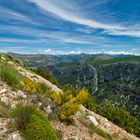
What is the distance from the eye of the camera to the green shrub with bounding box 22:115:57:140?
13.8 metres

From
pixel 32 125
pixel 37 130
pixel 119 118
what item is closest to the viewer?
pixel 37 130

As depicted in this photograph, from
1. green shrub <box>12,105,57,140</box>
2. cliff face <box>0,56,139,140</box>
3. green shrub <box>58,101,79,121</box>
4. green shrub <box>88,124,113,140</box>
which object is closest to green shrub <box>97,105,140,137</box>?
cliff face <box>0,56,139,140</box>

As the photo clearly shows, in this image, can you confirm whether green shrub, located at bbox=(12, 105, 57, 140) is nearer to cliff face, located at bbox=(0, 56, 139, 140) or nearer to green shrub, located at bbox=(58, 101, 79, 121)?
cliff face, located at bbox=(0, 56, 139, 140)

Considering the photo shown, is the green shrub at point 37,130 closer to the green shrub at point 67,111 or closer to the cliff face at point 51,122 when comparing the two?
the cliff face at point 51,122

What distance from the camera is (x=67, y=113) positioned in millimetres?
18078

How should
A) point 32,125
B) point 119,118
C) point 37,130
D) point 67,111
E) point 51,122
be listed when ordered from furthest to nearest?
point 119,118, point 67,111, point 51,122, point 32,125, point 37,130

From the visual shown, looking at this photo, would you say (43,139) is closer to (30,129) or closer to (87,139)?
(30,129)

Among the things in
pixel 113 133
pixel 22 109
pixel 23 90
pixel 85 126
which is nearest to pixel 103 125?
pixel 113 133

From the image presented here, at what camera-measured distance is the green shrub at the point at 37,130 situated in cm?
1375

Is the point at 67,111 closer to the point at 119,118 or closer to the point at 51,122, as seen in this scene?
the point at 51,122

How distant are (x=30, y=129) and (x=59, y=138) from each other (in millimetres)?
2291

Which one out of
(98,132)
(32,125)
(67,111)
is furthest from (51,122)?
(98,132)

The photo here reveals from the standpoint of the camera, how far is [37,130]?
13922 mm

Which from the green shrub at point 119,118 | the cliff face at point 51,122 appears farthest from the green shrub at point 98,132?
the green shrub at point 119,118
